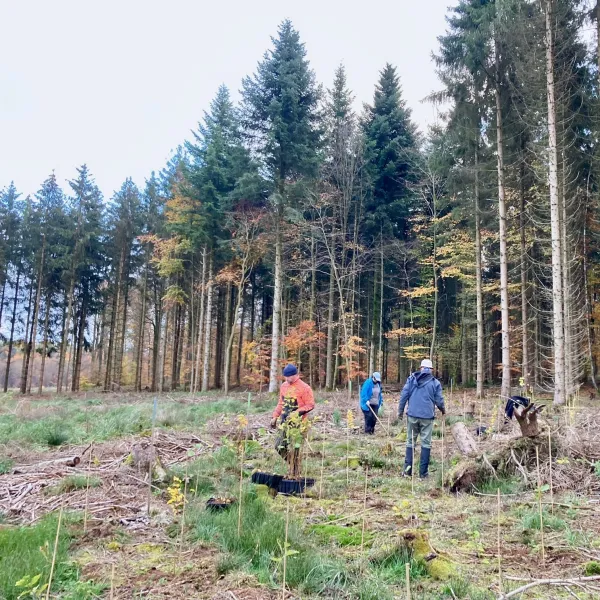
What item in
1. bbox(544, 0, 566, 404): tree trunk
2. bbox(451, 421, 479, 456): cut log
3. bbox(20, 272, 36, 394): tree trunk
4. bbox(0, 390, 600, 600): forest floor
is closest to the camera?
bbox(0, 390, 600, 600): forest floor

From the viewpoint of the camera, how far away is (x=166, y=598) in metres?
3.04

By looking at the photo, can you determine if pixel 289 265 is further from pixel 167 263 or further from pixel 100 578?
pixel 100 578

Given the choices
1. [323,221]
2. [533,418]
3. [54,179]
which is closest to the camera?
[533,418]

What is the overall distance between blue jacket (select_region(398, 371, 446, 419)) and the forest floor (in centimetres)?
91

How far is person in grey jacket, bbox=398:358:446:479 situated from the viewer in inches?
274

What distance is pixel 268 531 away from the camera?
155 inches

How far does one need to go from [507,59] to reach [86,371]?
166ft

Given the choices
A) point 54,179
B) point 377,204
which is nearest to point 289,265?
point 377,204

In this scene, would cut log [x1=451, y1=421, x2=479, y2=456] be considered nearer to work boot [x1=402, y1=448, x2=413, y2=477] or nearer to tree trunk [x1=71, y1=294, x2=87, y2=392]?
work boot [x1=402, y1=448, x2=413, y2=477]

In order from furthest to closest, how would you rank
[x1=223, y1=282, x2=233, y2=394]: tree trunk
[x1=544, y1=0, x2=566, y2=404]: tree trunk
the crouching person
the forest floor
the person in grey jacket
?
[x1=223, y1=282, x2=233, y2=394]: tree trunk
[x1=544, y1=0, x2=566, y2=404]: tree trunk
the person in grey jacket
the crouching person
the forest floor

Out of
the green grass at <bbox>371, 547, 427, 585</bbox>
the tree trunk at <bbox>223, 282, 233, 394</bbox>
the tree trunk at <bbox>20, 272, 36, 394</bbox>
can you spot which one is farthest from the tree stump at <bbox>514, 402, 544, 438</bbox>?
the tree trunk at <bbox>20, 272, 36, 394</bbox>

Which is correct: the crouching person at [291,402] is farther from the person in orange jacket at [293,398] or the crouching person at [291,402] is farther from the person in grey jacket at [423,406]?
the person in grey jacket at [423,406]

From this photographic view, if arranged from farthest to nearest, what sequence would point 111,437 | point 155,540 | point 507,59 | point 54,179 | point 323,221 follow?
point 54,179, point 323,221, point 507,59, point 111,437, point 155,540

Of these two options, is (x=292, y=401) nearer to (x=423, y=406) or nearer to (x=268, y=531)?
(x=423, y=406)
